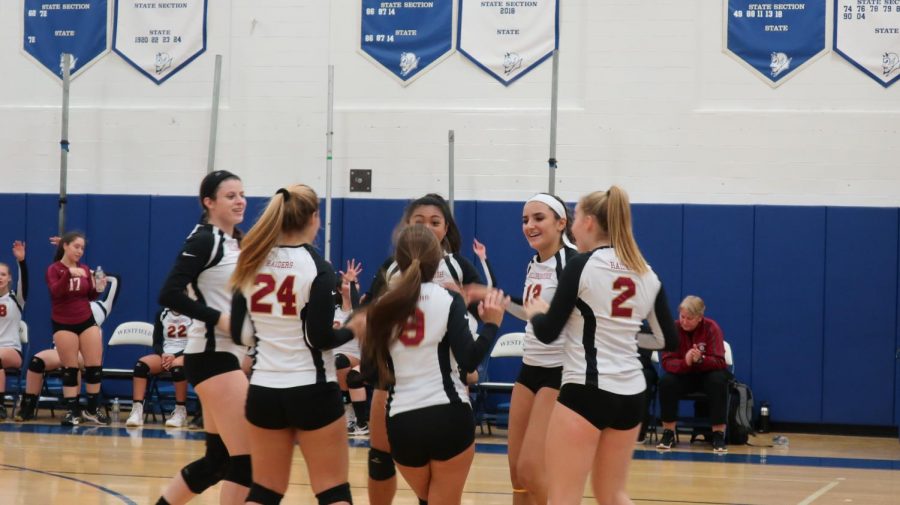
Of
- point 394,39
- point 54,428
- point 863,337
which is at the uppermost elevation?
point 394,39

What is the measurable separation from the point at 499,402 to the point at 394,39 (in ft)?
13.8

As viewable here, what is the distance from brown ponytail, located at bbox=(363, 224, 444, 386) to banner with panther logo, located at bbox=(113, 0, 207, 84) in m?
8.80

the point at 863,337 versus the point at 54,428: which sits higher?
the point at 863,337

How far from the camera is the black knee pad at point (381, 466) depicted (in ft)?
16.6

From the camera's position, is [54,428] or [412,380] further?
[54,428]

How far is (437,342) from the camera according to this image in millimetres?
4160

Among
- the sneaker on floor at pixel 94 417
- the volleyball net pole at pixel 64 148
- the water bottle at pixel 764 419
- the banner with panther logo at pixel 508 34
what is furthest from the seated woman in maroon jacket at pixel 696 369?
the volleyball net pole at pixel 64 148

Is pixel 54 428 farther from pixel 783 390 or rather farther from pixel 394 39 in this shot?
pixel 783 390

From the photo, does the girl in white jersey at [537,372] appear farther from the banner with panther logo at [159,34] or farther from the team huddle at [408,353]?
the banner with panther logo at [159,34]

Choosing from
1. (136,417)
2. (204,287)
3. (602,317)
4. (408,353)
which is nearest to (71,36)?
(136,417)

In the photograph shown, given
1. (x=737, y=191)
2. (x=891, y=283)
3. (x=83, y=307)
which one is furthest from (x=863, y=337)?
(x=83, y=307)

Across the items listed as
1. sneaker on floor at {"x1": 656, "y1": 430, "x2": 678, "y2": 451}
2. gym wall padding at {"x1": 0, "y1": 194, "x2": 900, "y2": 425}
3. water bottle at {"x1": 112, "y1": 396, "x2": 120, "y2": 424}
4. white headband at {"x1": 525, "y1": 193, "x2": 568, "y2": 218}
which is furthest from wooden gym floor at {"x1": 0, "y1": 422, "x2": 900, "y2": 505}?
white headband at {"x1": 525, "y1": 193, "x2": 568, "y2": 218}

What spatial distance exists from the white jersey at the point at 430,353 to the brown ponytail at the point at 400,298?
4 cm

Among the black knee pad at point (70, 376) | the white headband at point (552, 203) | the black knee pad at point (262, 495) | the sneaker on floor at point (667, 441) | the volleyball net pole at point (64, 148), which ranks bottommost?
the sneaker on floor at point (667, 441)
